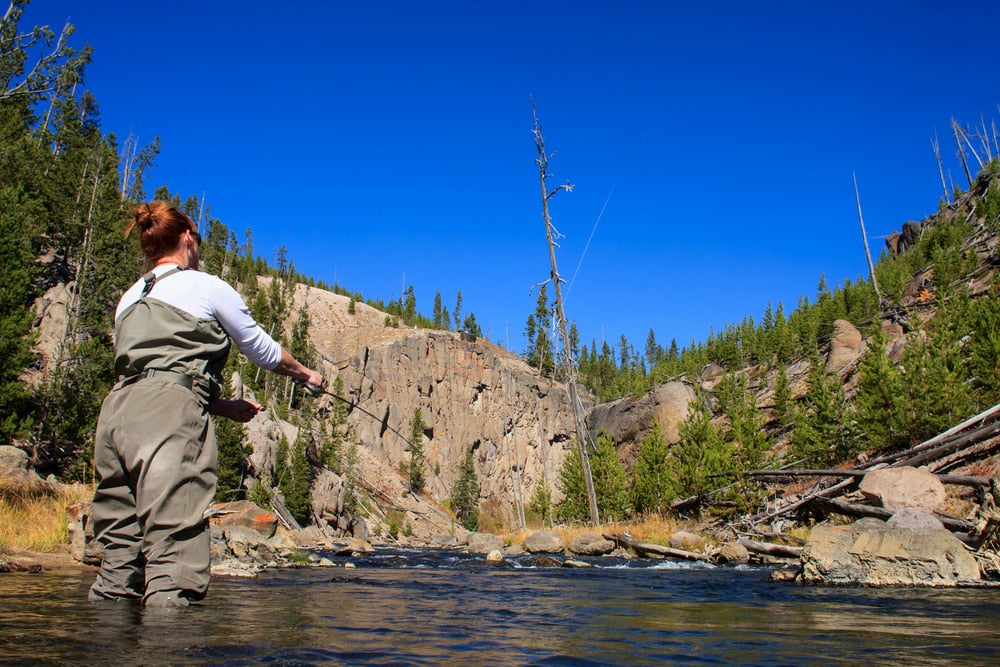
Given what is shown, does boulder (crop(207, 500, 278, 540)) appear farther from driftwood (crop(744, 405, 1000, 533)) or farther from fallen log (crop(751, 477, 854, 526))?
driftwood (crop(744, 405, 1000, 533))

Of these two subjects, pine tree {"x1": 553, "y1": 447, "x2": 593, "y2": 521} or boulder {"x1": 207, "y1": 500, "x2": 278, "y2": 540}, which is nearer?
boulder {"x1": 207, "y1": 500, "x2": 278, "y2": 540}

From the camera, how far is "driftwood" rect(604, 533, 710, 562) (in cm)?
1302

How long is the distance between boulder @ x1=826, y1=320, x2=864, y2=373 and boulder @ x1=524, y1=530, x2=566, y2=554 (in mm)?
29242

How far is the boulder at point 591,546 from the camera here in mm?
15148

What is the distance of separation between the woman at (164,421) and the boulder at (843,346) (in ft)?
138

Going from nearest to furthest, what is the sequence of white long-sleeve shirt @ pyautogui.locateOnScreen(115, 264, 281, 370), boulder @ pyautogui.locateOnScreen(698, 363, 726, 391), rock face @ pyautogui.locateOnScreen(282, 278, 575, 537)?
white long-sleeve shirt @ pyautogui.locateOnScreen(115, 264, 281, 370) → boulder @ pyautogui.locateOnScreen(698, 363, 726, 391) → rock face @ pyautogui.locateOnScreen(282, 278, 575, 537)

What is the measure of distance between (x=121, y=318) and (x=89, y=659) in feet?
5.69

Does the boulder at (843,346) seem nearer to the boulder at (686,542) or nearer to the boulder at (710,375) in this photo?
the boulder at (710,375)

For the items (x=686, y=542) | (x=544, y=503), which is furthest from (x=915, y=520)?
(x=544, y=503)

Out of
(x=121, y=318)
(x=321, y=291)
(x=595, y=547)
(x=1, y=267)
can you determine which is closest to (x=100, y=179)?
(x=1, y=267)

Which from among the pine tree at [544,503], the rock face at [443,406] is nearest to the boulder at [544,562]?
the pine tree at [544,503]

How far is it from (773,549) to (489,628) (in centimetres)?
1038

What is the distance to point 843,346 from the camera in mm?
41125

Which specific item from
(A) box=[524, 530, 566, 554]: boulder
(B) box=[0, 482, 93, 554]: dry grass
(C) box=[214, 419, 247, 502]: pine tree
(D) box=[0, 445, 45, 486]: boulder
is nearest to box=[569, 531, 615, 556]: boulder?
(A) box=[524, 530, 566, 554]: boulder
